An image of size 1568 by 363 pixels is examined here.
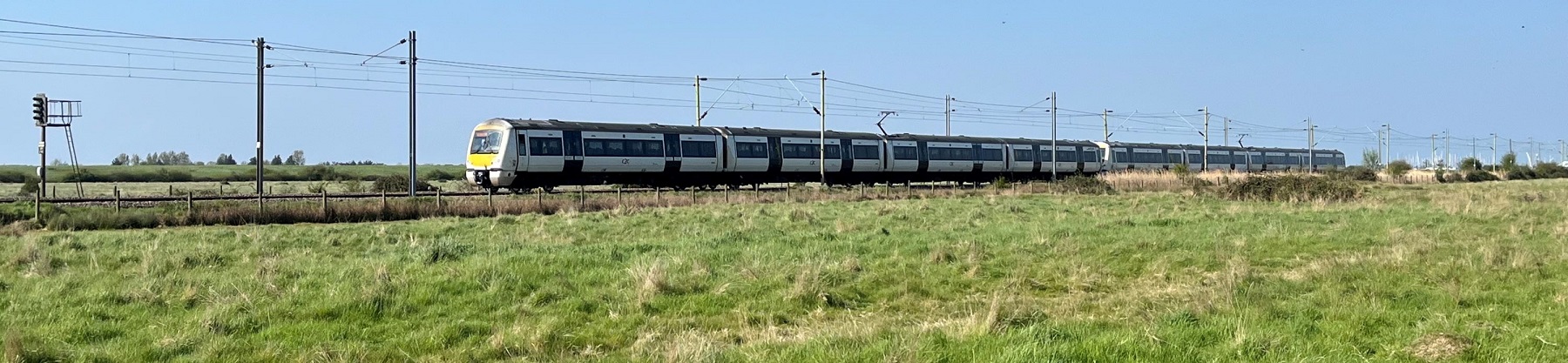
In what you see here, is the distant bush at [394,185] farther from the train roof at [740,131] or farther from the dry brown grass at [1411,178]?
the dry brown grass at [1411,178]

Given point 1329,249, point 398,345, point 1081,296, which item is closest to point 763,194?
point 1329,249

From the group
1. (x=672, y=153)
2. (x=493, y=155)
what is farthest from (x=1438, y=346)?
(x=672, y=153)

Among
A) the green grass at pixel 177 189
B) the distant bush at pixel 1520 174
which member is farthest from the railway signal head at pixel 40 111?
the distant bush at pixel 1520 174

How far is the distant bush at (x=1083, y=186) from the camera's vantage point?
46188 millimetres

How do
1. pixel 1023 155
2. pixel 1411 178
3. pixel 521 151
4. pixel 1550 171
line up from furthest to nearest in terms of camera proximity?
pixel 1550 171 → pixel 1411 178 → pixel 1023 155 → pixel 521 151

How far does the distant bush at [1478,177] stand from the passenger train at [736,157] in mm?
20547

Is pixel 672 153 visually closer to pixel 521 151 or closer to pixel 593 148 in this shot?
pixel 593 148

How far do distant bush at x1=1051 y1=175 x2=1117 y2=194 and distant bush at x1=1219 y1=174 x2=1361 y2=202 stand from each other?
8570 mm

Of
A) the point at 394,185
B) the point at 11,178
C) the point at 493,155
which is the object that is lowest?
the point at 394,185

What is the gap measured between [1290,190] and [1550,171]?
7208 cm

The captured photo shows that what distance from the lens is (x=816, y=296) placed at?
11250 millimetres

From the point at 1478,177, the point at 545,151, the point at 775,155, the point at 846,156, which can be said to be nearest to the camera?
the point at 545,151

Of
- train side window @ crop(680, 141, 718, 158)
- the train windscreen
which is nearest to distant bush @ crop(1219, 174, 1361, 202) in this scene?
train side window @ crop(680, 141, 718, 158)

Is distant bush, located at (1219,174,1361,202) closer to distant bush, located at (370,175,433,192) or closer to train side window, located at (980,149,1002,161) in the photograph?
train side window, located at (980,149,1002,161)
